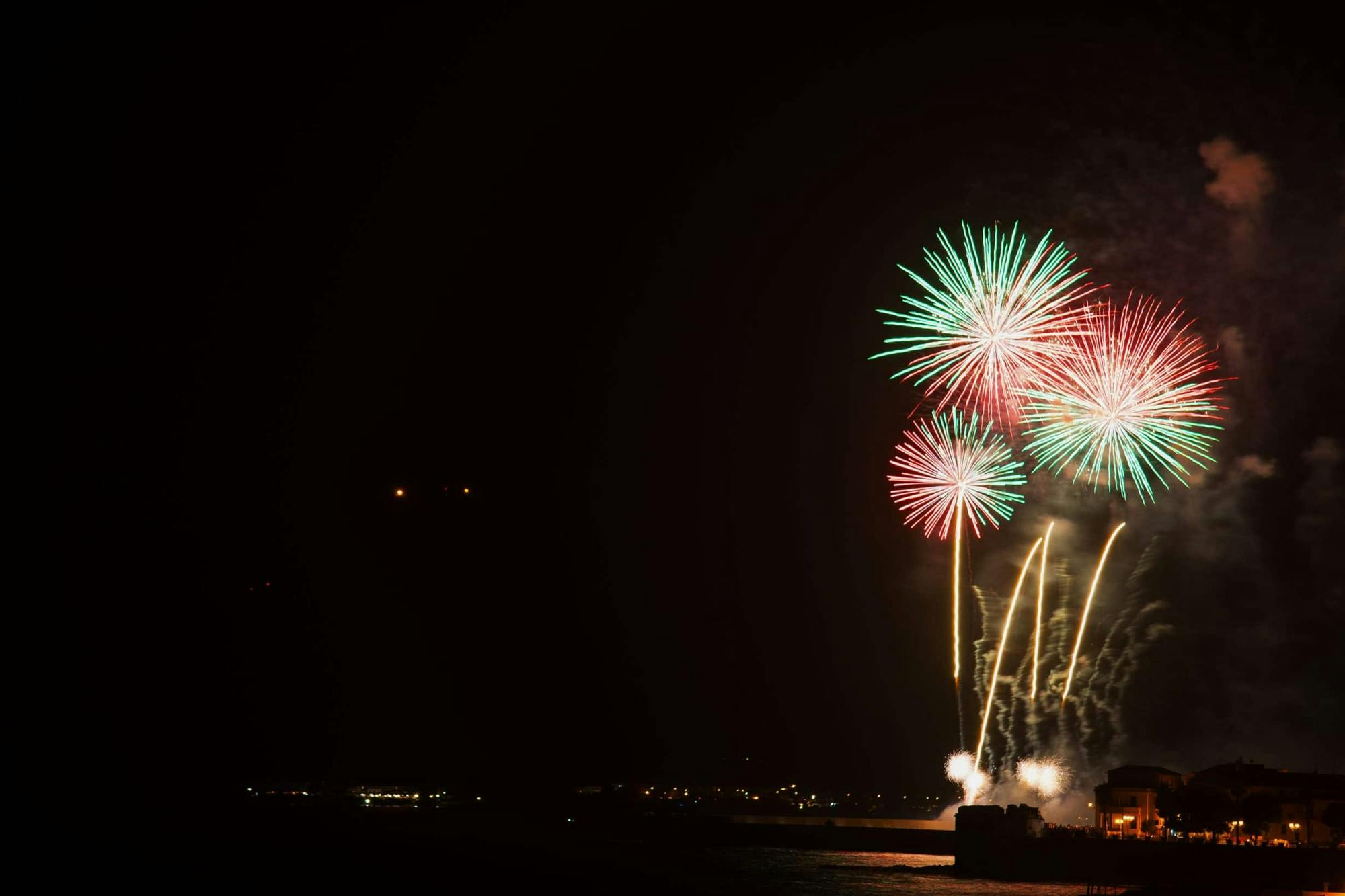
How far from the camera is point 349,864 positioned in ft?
202

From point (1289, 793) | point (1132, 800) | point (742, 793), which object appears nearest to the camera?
point (1289, 793)

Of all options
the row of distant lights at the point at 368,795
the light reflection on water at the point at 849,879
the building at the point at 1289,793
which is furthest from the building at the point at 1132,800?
the row of distant lights at the point at 368,795

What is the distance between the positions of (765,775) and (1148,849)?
4905 inches

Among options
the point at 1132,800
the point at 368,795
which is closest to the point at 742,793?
the point at 368,795

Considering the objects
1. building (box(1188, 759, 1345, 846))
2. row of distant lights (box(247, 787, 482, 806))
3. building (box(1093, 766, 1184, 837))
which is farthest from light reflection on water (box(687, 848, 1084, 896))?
row of distant lights (box(247, 787, 482, 806))

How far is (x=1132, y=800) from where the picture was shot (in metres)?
69.4

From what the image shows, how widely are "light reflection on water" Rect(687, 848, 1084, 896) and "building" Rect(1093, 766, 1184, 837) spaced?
10.1 metres

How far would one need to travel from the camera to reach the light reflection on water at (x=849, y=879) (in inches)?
2066

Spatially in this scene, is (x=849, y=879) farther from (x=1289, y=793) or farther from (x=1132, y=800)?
(x=1289, y=793)

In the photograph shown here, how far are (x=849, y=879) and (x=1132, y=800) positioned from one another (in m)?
19.7

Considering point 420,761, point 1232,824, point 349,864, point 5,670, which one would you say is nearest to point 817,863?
point 1232,824

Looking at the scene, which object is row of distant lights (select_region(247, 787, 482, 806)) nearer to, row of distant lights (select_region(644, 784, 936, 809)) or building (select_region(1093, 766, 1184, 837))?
row of distant lights (select_region(644, 784, 936, 809))

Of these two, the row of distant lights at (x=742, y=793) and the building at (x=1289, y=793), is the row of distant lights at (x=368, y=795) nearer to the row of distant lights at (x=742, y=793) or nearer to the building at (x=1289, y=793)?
the row of distant lights at (x=742, y=793)

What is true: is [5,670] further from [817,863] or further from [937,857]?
[937,857]
